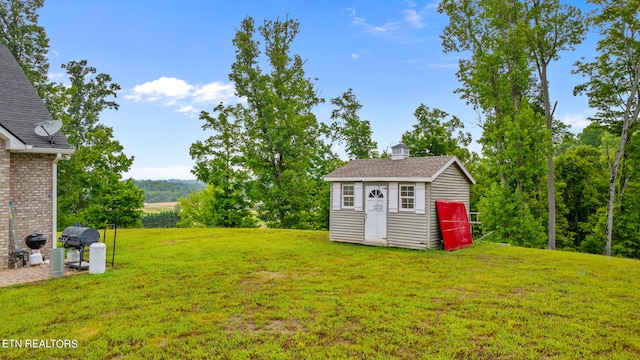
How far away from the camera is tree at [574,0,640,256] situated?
18109 millimetres

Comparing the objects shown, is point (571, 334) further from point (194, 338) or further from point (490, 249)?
point (490, 249)

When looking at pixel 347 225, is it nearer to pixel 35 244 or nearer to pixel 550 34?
pixel 35 244

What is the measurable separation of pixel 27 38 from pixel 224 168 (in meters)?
15.0

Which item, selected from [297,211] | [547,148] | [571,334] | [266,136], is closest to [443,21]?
[547,148]

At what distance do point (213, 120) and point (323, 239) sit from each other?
45.7ft

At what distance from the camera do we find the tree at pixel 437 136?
1061 inches

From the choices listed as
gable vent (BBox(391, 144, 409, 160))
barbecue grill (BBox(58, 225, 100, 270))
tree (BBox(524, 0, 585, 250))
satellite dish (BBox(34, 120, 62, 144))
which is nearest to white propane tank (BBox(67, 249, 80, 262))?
barbecue grill (BBox(58, 225, 100, 270))

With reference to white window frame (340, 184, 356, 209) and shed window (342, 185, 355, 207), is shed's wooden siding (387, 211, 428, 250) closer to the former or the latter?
white window frame (340, 184, 356, 209)

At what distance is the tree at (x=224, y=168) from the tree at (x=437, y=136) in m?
13.3

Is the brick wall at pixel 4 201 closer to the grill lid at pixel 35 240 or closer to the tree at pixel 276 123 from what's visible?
the grill lid at pixel 35 240

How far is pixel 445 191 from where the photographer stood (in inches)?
520

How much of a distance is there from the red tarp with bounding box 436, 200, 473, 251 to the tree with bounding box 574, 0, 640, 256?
31.5ft

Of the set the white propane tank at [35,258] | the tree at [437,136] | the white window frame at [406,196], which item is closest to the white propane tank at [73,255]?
the white propane tank at [35,258]

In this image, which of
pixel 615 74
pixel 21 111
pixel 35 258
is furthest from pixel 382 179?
pixel 615 74
